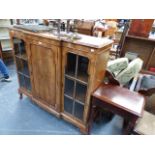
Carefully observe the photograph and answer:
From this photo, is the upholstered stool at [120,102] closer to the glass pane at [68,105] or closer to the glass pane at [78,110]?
the glass pane at [78,110]

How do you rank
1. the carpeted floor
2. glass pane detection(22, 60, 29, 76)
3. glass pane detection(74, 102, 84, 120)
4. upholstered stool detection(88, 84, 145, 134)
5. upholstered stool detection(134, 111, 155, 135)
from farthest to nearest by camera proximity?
glass pane detection(22, 60, 29, 76) → the carpeted floor → glass pane detection(74, 102, 84, 120) → upholstered stool detection(134, 111, 155, 135) → upholstered stool detection(88, 84, 145, 134)

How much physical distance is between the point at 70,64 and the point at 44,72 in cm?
42

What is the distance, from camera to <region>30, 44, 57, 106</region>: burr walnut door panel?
1.54m

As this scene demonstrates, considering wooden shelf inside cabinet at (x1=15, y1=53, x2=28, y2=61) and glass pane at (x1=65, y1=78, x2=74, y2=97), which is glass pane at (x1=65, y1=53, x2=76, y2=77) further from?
wooden shelf inside cabinet at (x1=15, y1=53, x2=28, y2=61)

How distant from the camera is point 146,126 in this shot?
1.42m

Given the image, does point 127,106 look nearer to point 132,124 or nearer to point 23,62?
point 132,124

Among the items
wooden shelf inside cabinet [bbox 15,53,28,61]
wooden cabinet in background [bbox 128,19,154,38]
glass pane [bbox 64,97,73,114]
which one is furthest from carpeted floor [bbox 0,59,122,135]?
wooden cabinet in background [bbox 128,19,154,38]

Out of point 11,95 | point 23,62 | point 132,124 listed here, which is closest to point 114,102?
point 132,124

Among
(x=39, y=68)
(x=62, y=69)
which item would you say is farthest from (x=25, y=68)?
(x=62, y=69)

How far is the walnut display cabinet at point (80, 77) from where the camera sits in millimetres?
1266

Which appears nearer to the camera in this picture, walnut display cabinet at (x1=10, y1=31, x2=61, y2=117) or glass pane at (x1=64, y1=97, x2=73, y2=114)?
walnut display cabinet at (x1=10, y1=31, x2=61, y2=117)

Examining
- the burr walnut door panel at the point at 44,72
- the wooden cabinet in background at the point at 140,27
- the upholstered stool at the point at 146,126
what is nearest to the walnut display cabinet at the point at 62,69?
the burr walnut door panel at the point at 44,72

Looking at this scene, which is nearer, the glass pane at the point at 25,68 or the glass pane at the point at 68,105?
the glass pane at the point at 68,105

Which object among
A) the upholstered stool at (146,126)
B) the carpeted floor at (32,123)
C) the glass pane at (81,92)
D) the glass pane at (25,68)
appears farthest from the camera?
the glass pane at (25,68)
